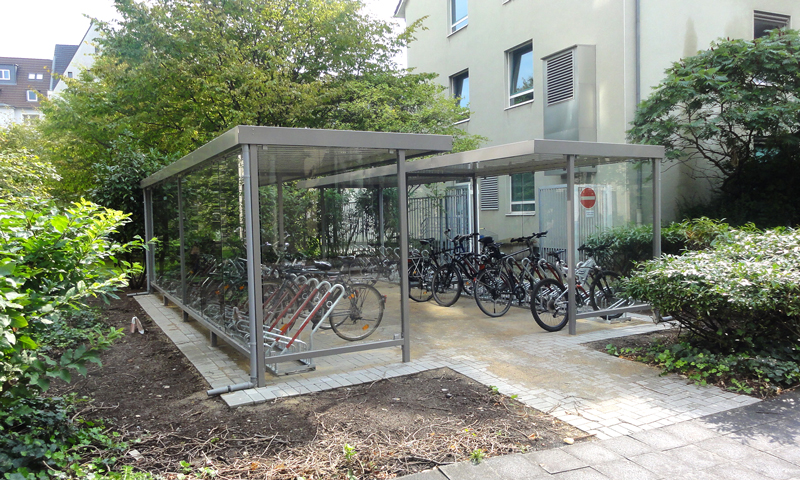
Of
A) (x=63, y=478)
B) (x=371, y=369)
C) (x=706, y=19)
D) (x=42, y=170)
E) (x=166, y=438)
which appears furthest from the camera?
(x=706, y=19)

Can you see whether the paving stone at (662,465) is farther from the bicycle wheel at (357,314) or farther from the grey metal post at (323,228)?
the grey metal post at (323,228)

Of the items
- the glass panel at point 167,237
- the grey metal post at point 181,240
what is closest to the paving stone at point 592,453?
the grey metal post at point 181,240

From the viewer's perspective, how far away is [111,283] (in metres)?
3.34

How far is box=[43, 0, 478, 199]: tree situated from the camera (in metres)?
11.5

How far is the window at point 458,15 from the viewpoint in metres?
17.4

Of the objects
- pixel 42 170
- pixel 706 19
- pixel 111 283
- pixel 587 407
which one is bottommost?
pixel 587 407

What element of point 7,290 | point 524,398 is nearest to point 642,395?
point 524,398

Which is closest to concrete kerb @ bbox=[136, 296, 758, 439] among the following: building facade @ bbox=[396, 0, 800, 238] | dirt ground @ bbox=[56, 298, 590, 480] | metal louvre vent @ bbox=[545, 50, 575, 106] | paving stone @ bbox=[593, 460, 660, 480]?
dirt ground @ bbox=[56, 298, 590, 480]

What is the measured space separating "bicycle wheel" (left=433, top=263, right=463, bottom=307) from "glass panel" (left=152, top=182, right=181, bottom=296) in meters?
3.99

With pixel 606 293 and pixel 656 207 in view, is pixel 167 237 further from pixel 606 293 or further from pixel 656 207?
pixel 656 207

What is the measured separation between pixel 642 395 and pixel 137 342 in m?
5.78

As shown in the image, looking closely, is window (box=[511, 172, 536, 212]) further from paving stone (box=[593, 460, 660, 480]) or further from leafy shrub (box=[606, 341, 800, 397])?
paving stone (box=[593, 460, 660, 480])

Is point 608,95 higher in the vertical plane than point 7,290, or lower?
higher

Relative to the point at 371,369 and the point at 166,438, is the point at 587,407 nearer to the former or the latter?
the point at 371,369
